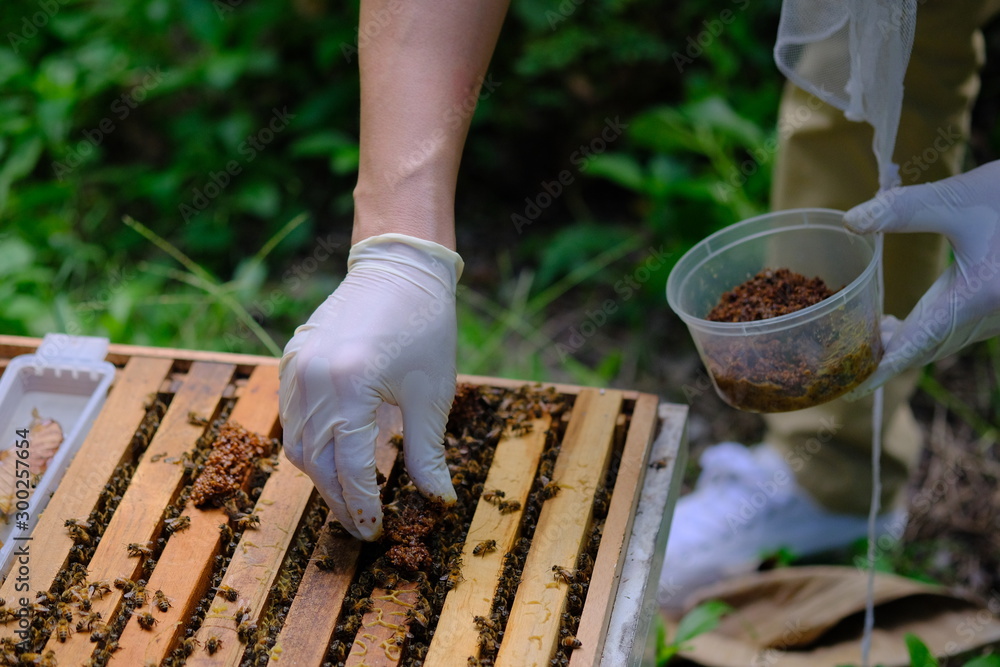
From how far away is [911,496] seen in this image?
12.8ft

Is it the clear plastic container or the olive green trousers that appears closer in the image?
the clear plastic container

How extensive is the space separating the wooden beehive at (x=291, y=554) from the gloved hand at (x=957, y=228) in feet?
2.53

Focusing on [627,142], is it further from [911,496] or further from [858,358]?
[858,358]

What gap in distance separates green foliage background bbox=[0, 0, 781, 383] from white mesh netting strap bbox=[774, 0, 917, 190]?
1864 mm

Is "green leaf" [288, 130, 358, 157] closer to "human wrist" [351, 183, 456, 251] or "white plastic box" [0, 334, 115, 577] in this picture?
"white plastic box" [0, 334, 115, 577]

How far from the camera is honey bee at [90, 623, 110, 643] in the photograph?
6.27 ft

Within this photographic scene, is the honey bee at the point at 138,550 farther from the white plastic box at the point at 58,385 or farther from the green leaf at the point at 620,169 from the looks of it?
the green leaf at the point at 620,169

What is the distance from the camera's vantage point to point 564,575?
78.5 inches

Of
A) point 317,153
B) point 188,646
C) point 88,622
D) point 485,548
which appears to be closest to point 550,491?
point 485,548

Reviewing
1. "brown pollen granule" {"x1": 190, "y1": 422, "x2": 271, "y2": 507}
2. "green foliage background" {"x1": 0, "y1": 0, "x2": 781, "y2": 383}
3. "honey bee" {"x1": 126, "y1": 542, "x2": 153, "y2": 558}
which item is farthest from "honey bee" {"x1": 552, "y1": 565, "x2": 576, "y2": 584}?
"green foliage background" {"x1": 0, "y1": 0, "x2": 781, "y2": 383}

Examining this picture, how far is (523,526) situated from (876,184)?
1974 millimetres

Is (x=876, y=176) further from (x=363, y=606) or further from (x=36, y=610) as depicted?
(x=36, y=610)

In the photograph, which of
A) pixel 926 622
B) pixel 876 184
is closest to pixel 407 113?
pixel 876 184

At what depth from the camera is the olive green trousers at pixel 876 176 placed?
2.89 m
